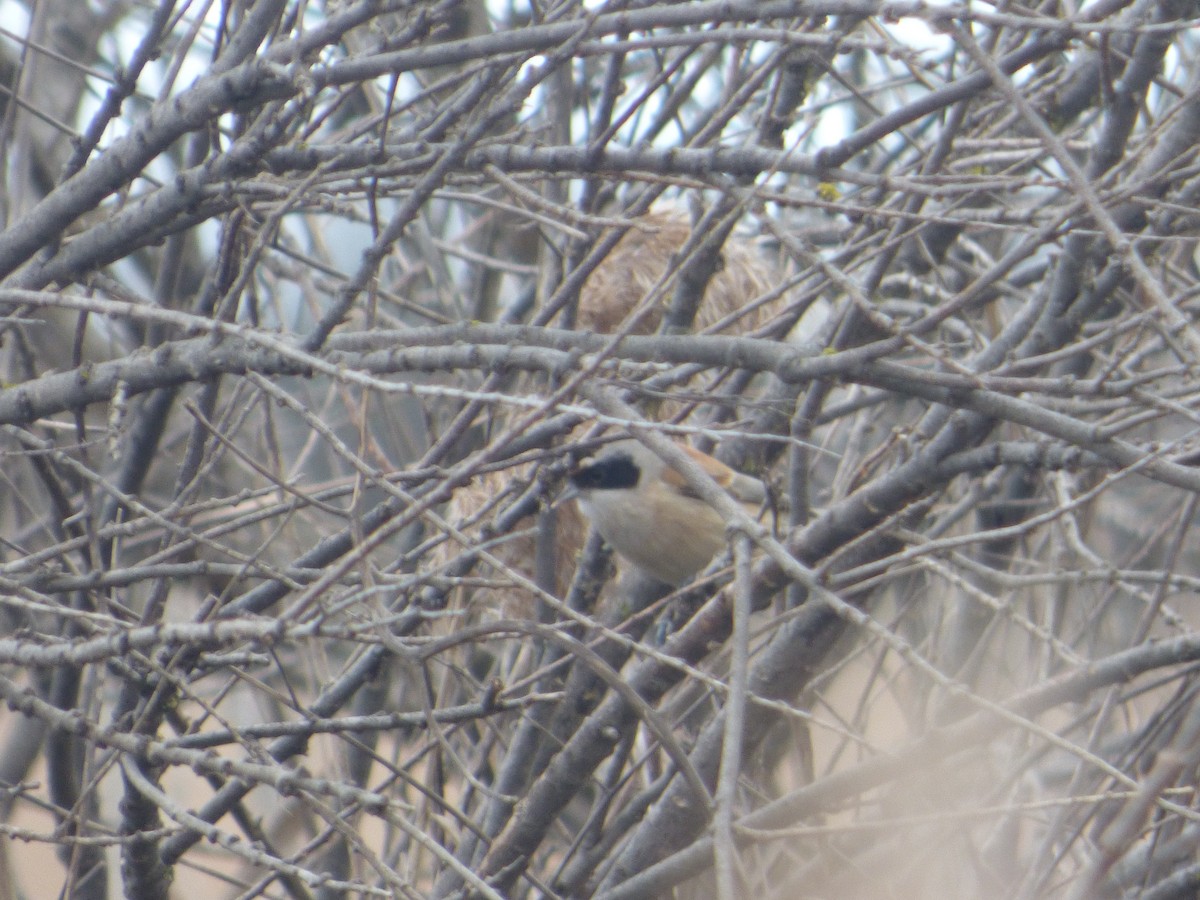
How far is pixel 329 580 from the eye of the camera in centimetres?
163

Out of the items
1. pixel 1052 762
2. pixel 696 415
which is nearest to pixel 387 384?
pixel 696 415

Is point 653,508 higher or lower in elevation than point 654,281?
lower

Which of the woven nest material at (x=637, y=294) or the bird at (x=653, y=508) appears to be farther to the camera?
the woven nest material at (x=637, y=294)

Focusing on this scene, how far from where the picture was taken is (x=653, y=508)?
15.9ft

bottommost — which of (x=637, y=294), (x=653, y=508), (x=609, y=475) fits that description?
(x=653, y=508)

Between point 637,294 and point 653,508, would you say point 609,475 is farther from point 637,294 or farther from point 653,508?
point 637,294

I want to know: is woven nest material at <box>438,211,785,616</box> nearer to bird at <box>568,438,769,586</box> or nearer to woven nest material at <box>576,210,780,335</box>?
woven nest material at <box>576,210,780,335</box>

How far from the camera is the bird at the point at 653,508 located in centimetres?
444

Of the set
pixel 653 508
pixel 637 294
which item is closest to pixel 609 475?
pixel 653 508

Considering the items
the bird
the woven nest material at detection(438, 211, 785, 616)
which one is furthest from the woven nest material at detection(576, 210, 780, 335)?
the bird

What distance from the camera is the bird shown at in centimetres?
444

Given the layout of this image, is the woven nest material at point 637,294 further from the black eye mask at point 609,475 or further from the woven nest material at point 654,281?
the black eye mask at point 609,475

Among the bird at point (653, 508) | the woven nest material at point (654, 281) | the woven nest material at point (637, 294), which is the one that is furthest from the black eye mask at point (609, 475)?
the woven nest material at point (654, 281)

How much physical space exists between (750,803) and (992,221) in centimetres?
224
